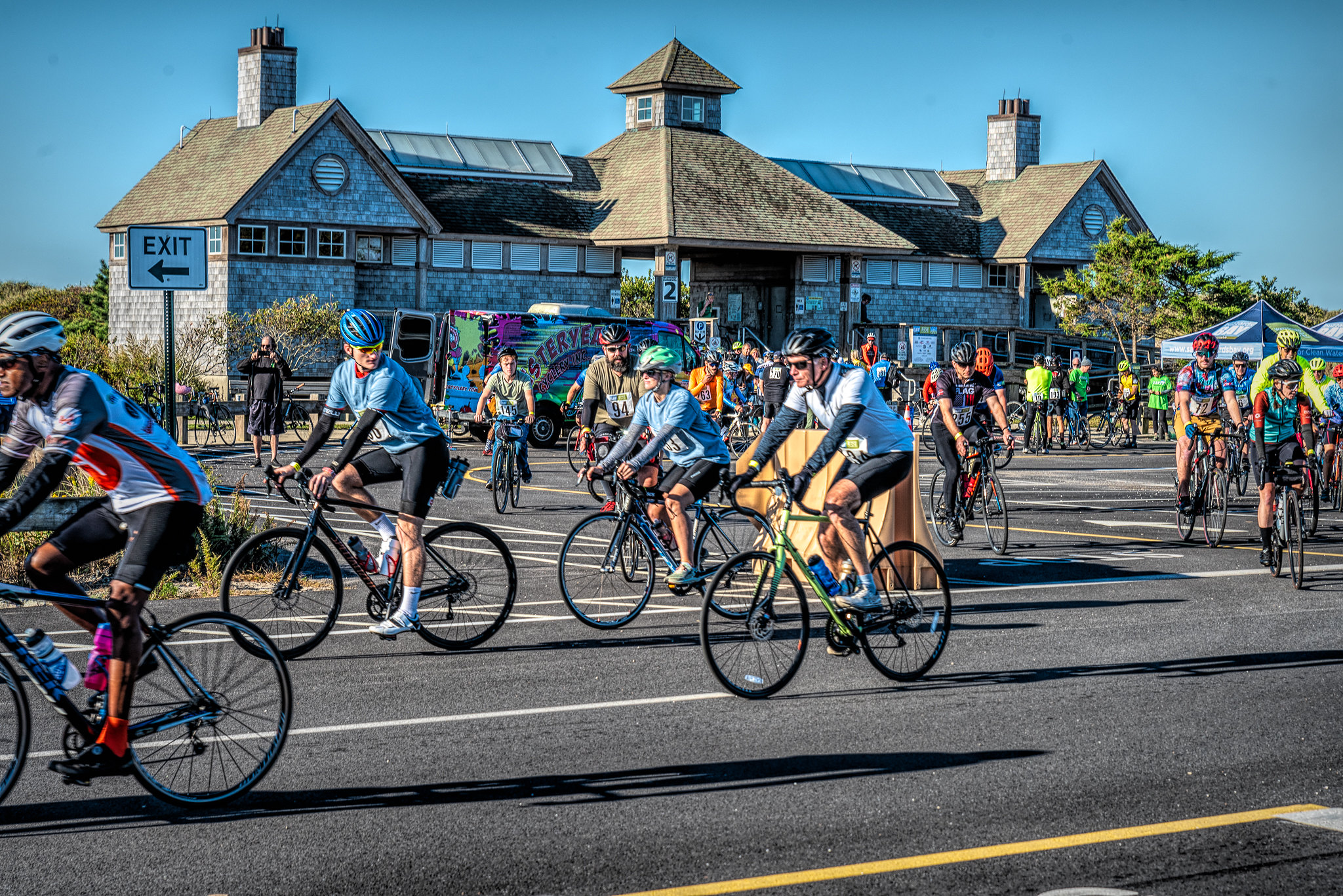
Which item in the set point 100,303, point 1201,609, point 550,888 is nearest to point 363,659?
point 550,888

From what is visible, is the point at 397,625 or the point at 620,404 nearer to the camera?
the point at 397,625

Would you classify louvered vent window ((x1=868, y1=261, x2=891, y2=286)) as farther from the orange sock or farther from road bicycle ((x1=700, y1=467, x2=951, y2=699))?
the orange sock

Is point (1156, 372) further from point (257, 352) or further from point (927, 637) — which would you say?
point (927, 637)

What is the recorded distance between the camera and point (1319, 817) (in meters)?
5.74

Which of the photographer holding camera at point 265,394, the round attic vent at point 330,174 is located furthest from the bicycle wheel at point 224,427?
the round attic vent at point 330,174

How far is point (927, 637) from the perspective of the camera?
8.24 m

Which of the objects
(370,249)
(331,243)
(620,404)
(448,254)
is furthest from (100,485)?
(448,254)

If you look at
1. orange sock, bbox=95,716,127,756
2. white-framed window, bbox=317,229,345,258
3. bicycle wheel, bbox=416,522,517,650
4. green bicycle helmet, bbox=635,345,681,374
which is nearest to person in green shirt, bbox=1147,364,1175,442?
white-framed window, bbox=317,229,345,258

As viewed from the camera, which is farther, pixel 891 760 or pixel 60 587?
pixel 891 760

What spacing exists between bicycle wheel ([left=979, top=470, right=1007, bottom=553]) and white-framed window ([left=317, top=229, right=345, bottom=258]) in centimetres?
3397

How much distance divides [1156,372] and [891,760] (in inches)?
1273

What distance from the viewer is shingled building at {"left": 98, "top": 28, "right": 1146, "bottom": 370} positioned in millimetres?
44188

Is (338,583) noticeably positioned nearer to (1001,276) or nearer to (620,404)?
(620,404)

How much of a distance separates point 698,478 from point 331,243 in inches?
1450
